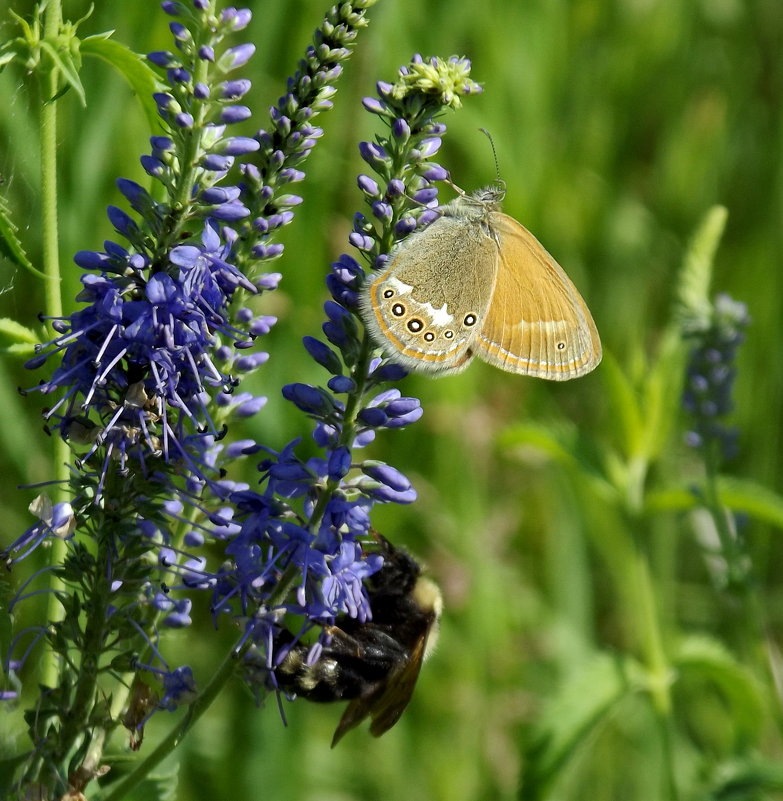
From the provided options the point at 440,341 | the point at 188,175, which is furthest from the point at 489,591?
the point at 188,175

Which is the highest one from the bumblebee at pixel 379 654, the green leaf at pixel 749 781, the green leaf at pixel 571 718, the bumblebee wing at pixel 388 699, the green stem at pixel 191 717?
the green stem at pixel 191 717

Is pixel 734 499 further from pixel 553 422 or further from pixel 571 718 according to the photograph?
pixel 553 422

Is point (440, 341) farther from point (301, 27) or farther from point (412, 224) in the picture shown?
point (301, 27)

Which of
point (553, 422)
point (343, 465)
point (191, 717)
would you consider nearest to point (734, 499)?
point (553, 422)

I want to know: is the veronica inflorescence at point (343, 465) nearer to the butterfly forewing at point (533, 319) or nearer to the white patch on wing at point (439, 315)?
the white patch on wing at point (439, 315)

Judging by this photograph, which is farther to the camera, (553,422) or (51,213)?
(553,422)

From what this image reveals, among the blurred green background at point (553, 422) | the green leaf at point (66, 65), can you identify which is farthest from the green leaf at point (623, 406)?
the green leaf at point (66, 65)
